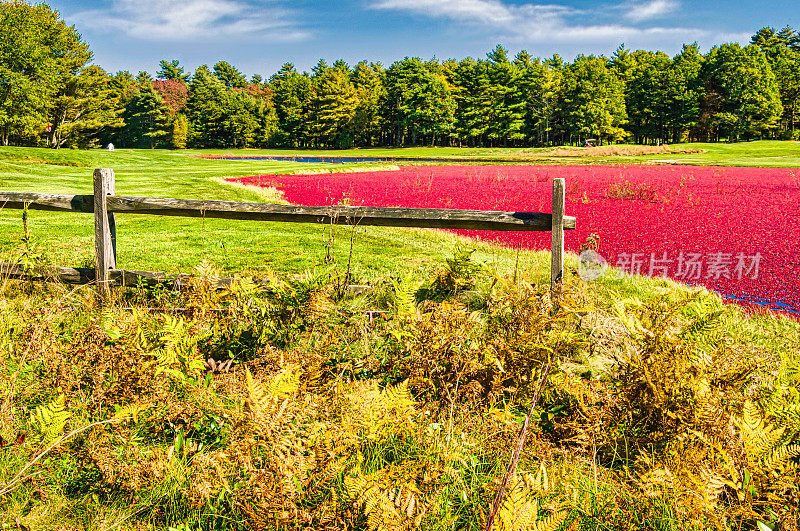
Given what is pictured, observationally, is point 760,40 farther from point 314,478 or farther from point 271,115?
point 314,478

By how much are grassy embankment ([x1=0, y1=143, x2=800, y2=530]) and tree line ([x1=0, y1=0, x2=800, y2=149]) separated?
70.2 m

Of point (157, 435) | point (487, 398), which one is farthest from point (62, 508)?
point (487, 398)

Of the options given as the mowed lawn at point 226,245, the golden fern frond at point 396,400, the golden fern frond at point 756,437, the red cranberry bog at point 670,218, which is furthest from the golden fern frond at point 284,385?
the red cranberry bog at point 670,218

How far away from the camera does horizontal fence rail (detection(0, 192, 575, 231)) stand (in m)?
4.69

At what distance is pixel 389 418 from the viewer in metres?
2.31

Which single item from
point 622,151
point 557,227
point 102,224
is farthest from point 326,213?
point 622,151

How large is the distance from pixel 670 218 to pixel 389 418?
10888mm

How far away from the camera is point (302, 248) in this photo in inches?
343

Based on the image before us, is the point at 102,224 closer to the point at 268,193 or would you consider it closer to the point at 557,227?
the point at 557,227

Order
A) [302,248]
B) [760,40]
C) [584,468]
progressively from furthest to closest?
[760,40] → [302,248] → [584,468]

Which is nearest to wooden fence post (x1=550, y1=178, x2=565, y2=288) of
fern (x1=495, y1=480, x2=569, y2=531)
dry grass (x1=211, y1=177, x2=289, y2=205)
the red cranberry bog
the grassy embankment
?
the grassy embankment

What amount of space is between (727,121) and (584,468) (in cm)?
8620

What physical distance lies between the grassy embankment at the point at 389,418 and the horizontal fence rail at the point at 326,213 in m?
0.65

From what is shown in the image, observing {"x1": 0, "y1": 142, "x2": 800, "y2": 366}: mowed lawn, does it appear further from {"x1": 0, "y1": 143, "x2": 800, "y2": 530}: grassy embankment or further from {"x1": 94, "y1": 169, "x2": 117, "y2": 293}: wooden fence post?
{"x1": 0, "y1": 143, "x2": 800, "y2": 530}: grassy embankment
